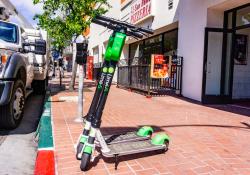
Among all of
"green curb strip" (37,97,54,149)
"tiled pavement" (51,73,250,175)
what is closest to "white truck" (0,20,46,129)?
"green curb strip" (37,97,54,149)

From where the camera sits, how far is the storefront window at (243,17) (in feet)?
30.4

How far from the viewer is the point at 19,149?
467 cm

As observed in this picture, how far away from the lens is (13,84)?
532 centimetres

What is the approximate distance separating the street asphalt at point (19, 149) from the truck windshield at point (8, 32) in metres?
1.77

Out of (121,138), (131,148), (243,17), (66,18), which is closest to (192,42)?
(243,17)

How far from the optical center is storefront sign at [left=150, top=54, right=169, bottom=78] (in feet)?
37.6

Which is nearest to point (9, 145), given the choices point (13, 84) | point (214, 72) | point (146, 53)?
point (13, 84)

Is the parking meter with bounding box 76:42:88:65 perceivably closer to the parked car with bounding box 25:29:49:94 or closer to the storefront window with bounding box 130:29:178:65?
the parked car with bounding box 25:29:49:94

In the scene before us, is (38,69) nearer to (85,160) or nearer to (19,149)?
(19,149)

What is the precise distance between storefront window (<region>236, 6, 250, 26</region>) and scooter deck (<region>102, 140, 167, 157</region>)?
258 inches

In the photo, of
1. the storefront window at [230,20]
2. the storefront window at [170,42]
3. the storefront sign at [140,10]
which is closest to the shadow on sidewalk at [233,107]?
the storefront window at [230,20]

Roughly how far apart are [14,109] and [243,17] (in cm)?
723

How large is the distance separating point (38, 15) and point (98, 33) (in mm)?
16973

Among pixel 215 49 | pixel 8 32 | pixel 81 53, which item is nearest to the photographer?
pixel 81 53
